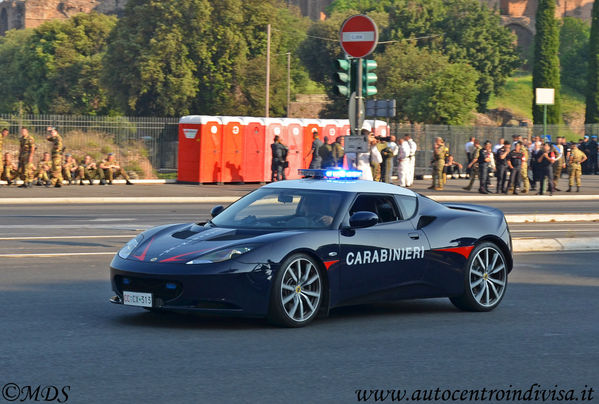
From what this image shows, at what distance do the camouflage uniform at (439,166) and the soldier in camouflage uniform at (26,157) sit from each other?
12673mm

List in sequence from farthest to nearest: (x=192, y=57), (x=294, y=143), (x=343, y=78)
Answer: (x=192, y=57) → (x=294, y=143) → (x=343, y=78)

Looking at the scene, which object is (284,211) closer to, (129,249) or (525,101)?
(129,249)

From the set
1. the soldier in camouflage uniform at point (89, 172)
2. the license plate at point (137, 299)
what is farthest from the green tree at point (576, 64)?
the license plate at point (137, 299)

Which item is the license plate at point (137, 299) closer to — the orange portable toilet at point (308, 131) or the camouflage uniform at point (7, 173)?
the camouflage uniform at point (7, 173)

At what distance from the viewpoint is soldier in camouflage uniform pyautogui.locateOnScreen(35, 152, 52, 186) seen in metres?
32.0

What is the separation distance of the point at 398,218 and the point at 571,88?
9846cm

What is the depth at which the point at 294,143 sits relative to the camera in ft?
127

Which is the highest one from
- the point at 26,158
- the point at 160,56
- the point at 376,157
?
the point at 160,56

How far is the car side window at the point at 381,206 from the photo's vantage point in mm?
9617

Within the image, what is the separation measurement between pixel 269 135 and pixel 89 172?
7068mm

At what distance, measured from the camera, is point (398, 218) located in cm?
972

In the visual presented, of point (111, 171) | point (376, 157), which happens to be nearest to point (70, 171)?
point (111, 171)

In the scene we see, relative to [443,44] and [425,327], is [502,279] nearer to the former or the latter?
[425,327]

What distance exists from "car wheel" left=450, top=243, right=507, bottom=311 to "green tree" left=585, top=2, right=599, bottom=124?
6054 centimetres
